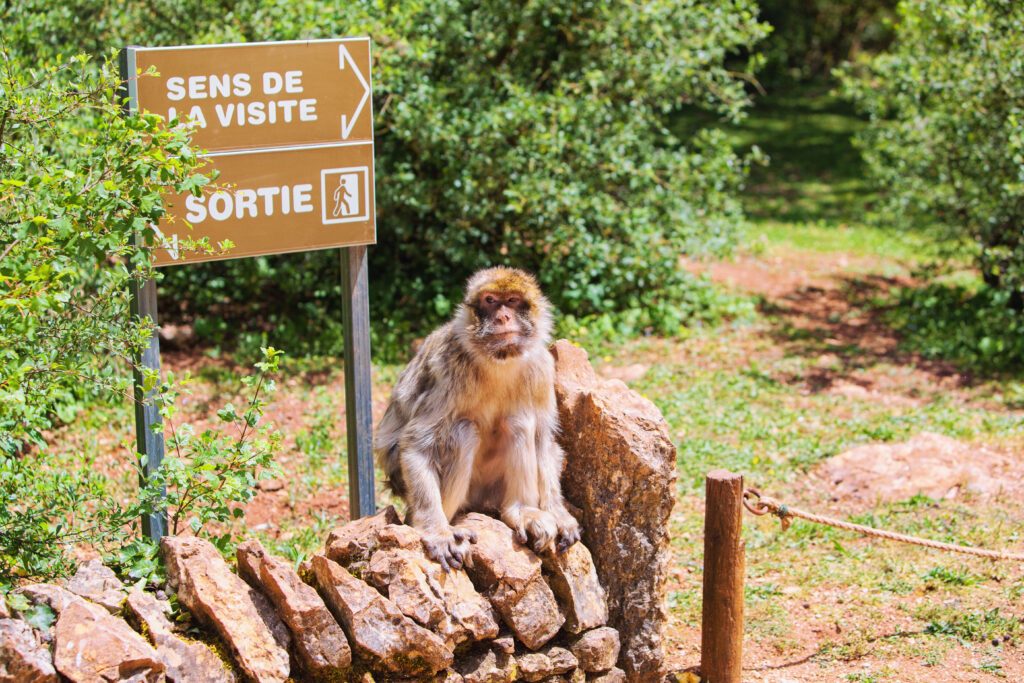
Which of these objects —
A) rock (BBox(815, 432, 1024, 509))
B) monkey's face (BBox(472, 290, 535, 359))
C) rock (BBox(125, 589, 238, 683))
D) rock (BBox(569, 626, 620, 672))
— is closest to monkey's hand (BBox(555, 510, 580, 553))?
rock (BBox(569, 626, 620, 672))

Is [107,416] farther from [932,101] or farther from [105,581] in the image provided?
[932,101]

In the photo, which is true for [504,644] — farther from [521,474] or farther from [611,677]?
[521,474]

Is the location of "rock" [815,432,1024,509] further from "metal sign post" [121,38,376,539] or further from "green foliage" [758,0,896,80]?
"green foliage" [758,0,896,80]

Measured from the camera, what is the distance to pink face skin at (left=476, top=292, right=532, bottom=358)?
453cm

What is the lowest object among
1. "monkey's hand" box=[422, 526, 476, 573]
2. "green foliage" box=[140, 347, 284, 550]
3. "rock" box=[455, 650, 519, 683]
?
"rock" box=[455, 650, 519, 683]

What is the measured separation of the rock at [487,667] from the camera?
13.7 ft


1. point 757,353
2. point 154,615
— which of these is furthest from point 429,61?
point 154,615

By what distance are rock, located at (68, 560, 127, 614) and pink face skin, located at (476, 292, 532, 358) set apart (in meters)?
1.70

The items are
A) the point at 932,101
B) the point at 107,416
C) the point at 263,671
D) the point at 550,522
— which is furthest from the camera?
the point at 932,101

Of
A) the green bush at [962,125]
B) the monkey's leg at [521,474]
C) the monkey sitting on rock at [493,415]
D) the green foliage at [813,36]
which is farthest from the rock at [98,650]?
the green foliage at [813,36]

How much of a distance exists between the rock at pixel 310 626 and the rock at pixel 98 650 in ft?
1.56

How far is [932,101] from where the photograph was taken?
9.73 meters

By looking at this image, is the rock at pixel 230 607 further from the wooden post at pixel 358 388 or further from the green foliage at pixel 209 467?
the wooden post at pixel 358 388

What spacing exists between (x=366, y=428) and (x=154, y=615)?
1557 mm
